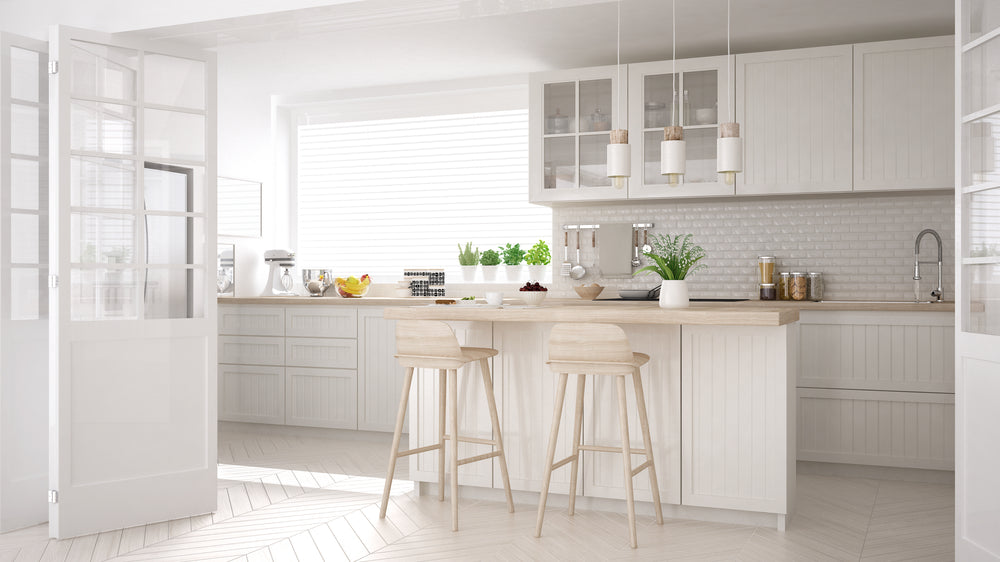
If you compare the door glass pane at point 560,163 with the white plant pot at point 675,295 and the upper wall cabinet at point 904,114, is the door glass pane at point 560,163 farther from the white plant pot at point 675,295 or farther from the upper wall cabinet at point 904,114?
the white plant pot at point 675,295

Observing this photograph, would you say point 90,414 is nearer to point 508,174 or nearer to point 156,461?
point 156,461

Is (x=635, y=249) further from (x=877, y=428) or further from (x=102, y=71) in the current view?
(x=102, y=71)

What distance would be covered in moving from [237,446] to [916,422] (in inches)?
165

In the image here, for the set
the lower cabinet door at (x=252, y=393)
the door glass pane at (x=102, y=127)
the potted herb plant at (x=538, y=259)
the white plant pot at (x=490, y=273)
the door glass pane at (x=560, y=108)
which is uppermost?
the door glass pane at (x=560, y=108)

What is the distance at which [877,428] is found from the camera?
4.39 m

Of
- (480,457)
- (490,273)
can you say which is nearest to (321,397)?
(490,273)

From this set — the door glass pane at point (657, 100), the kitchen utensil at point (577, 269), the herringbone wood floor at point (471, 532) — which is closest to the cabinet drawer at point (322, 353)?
the herringbone wood floor at point (471, 532)

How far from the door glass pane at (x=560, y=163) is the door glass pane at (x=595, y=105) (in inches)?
6.0

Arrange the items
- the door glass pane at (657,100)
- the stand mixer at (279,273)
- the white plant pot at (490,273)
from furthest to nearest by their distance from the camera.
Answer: the stand mixer at (279,273) < the white plant pot at (490,273) < the door glass pane at (657,100)

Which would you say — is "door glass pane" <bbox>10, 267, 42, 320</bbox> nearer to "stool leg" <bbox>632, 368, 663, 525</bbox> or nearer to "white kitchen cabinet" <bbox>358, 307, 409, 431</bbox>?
"white kitchen cabinet" <bbox>358, 307, 409, 431</bbox>

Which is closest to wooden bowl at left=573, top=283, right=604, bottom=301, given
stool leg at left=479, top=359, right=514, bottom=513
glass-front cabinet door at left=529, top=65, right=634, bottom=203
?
glass-front cabinet door at left=529, top=65, right=634, bottom=203

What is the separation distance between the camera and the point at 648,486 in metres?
3.60

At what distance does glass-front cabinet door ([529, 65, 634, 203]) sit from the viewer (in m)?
5.22

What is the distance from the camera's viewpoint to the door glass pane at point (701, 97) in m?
5.00
